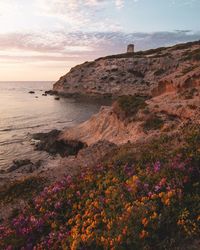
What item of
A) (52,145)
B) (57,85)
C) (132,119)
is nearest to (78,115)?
(52,145)

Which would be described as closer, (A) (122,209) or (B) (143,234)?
(B) (143,234)

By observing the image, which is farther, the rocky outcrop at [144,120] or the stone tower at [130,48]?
the stone tower at [130,48]

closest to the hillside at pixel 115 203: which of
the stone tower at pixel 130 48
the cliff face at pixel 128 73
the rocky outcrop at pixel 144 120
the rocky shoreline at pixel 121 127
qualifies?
the rocky shoreline at pixel 121 127

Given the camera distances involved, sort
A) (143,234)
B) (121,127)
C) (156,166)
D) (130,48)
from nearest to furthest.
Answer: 1. (143,234)
2. (156,166)
3. (121,127)
4. (130,48)

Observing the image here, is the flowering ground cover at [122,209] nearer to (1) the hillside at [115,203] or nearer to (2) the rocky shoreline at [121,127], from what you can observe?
(1) the hillside at [115,203]

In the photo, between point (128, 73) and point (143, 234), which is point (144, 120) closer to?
point (143, 234)

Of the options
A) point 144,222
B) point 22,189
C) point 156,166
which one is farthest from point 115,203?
point 22,189

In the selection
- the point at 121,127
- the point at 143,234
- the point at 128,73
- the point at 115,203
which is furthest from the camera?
the point at 128,73

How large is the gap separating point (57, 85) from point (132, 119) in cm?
9564

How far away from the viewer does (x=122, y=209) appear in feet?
22.9

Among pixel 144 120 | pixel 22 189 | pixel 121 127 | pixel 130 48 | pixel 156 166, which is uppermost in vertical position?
pixel 130 48

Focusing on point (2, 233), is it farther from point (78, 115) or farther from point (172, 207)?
point (78, 115)

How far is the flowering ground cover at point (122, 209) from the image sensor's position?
6.28 meters

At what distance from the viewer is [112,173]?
29.2 feet
